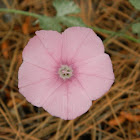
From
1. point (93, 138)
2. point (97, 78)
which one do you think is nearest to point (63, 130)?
point (93, 138)

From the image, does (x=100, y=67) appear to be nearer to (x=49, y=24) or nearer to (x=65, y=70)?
(x=65, y=70)

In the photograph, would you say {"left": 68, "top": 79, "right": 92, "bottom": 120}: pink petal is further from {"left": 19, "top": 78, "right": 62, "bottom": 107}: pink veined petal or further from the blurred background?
the blurred background

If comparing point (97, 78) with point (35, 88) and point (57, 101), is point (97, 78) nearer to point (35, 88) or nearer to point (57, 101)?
point (57, 101)

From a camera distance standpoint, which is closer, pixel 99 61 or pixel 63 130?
pixel 99 61

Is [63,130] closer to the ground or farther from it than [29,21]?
closer to the ground

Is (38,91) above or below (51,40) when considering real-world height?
below

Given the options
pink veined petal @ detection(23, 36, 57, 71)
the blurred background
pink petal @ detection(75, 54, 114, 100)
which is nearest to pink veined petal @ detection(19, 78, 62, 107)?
pink veined petal @ detection(23, 36, 57, 71)

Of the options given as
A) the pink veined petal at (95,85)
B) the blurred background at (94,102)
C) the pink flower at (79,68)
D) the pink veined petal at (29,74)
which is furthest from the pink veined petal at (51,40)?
the blurred background at (94,102)

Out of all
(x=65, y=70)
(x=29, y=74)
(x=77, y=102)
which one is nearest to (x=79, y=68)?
(x=65, y=70)
